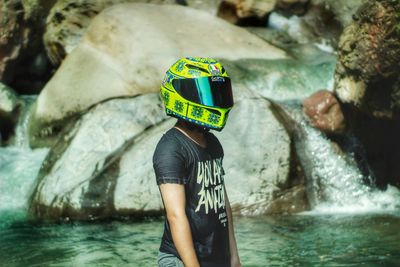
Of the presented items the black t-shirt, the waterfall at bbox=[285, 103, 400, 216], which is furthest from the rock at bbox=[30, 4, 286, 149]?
the black t-shirt

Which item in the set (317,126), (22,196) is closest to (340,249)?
(317,126)

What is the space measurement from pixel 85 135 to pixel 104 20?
8.85 feet

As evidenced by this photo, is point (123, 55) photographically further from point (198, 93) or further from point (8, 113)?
point (198, 93)

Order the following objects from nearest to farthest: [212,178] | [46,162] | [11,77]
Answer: [212,178], [46,162], [11,77]

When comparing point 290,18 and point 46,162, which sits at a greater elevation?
point 290,18

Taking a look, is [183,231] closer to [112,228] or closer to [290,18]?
[112,228]

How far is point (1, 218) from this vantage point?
9.49 m

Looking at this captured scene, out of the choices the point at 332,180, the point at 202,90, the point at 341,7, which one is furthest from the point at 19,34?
the point at 202,90

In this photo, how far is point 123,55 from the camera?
11.3m

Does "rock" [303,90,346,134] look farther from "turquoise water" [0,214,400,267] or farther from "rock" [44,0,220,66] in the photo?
"rock" [44,0,220,66]

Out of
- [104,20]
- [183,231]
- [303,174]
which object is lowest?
[303,174]

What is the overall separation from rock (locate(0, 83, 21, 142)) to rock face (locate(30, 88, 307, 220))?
8.45 ft

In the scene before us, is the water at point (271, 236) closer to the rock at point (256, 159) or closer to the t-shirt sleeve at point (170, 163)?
the rock at point (256, 159)

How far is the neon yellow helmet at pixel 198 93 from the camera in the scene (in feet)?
10.3
